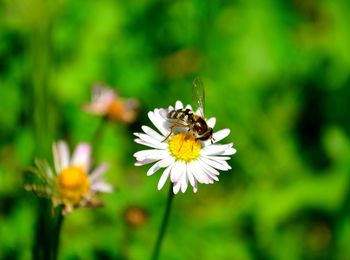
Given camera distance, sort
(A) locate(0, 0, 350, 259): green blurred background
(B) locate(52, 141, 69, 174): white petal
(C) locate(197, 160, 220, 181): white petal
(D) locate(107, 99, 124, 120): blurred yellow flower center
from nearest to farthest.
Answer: (C) locate(197, 160, 220, 181): white petal
(B) locate(52, 141, 69, 174): white petal
(D) locate(107, 99, 124, 120): blurred yellow flower center
(A) locate(0, 0, 350, 259): green blurred background

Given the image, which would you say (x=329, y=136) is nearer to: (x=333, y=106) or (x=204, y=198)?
(x=333, y=106)

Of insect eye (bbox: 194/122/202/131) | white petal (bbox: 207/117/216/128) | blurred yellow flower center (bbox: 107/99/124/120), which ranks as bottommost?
insect eye (bbox: 194/122/202/131)

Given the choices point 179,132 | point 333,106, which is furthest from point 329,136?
point 179,132

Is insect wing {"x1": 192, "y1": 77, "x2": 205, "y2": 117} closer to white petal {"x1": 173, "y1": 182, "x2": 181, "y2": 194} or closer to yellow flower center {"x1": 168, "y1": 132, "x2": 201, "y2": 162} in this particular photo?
yellow flower center {"x1": 168, "y1": 132, "x2": 201, "y2": 162}

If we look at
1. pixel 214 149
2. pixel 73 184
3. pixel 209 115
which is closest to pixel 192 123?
pixel 214 149

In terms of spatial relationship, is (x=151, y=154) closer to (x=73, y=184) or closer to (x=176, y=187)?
(x=176, y=187)

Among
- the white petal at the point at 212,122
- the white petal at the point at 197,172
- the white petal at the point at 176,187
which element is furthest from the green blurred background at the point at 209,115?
the white petal at the point at 176,187

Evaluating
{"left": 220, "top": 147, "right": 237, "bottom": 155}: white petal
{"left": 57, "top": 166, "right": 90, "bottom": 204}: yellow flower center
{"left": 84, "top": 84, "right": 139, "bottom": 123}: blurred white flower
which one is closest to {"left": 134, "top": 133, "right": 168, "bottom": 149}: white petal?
{"left": 220, "top": 147, "right": 237, "bottom": 155}: white petal
